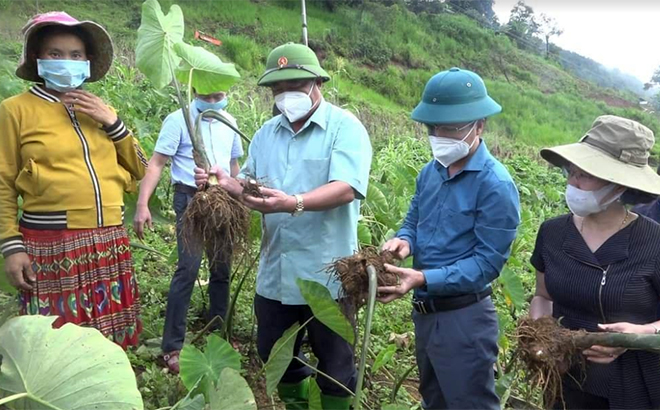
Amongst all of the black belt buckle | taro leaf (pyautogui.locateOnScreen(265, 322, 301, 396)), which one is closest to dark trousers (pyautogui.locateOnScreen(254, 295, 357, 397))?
taro leaf (pyautogui.locateOnScreen(265, 322, 301, 396))

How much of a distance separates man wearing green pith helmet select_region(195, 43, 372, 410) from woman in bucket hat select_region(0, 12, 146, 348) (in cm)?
34

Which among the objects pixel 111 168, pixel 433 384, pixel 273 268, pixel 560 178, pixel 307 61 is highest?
pixel 307 61

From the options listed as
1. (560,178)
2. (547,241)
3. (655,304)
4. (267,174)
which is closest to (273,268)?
(267,174)

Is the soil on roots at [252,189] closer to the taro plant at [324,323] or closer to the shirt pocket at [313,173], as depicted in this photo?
the shirt pocket at [313,173]

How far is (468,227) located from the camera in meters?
1.82

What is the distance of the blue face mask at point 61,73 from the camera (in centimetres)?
189

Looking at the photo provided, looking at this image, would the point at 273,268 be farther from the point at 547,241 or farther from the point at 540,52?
the point at 540,52

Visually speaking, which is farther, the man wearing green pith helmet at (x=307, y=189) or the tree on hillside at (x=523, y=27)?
the tree on hillside at (x=523, y=27)

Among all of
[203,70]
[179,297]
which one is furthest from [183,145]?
Result: [179,297]

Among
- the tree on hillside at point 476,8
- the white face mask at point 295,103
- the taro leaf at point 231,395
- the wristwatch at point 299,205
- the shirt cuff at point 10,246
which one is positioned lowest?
the taro leaf at point 231,395

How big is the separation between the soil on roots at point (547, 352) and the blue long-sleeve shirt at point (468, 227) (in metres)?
0.22

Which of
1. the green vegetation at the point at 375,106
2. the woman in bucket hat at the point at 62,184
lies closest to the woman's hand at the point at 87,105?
the woman in bucket hat at the point at 62,184

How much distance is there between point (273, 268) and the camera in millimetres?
2135

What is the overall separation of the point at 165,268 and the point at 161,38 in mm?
1748
